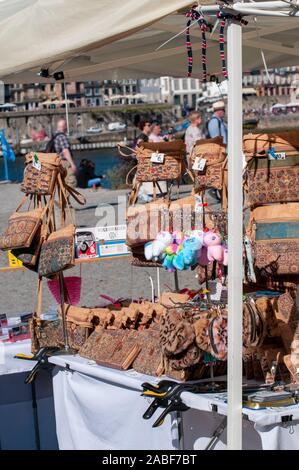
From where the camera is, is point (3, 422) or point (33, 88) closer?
point (3, 422)

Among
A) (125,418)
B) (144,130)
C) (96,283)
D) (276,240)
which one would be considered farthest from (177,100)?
(125,418)

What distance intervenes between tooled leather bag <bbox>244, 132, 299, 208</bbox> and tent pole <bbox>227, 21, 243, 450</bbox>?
1.02 m

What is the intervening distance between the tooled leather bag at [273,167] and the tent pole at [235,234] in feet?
3.34

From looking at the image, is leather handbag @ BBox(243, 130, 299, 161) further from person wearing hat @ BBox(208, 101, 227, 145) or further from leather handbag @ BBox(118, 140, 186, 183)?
person wearing hat @ BBox(208, 101, 227, 145)

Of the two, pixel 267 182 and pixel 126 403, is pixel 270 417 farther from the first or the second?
pixel 267 182

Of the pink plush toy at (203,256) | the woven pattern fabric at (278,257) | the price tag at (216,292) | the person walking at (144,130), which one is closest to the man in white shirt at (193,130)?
the person walking at (144,130)

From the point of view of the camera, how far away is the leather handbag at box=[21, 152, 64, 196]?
5.59m

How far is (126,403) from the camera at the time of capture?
4750mm

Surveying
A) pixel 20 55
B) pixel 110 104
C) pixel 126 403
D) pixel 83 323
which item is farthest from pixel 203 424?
pixel 110 104

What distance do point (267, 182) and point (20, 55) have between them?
4.47 feet

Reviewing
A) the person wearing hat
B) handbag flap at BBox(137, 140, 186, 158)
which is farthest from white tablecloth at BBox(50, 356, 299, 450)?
the person wearing hat

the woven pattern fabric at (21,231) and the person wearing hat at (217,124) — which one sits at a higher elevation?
the person wearing hat at (217,124)

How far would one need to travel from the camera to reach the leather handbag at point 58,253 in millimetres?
5219

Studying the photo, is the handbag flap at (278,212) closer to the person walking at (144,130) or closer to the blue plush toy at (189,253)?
the blue plush toy at (189,253)
